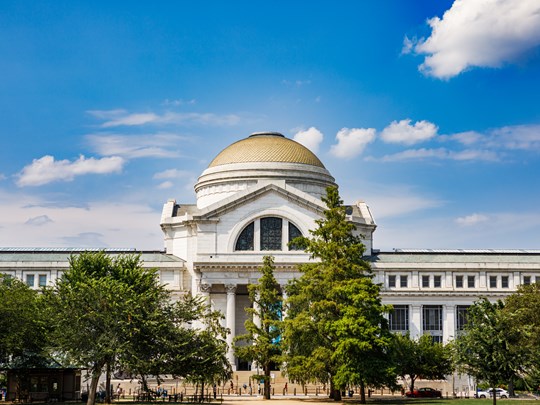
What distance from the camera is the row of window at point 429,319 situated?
344ft

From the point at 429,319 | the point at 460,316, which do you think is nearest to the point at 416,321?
the point at 429,319

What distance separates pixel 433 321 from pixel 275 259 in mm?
21503

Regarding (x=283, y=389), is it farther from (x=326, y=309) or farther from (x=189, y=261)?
(x=189, y=261)

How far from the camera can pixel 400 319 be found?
345 feet

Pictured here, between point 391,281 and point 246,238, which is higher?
Result: point 246,238

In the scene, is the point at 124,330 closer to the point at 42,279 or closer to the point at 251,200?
the point at 251,200

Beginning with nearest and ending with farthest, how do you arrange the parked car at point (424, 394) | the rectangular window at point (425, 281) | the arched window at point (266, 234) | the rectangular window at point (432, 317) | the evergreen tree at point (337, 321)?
the evergreen tree at point (337, 321), the parked car at point (424, 394), the arched window at point (266, 234), the rectangular window at point (432, 317), the rectangular window at point (425, 281)

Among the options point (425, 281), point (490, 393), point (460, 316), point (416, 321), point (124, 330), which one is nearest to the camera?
point (124, 330)

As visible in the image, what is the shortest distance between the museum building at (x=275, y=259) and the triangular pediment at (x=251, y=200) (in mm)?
117

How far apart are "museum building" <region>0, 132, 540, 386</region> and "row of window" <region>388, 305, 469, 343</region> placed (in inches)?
→ 4.7

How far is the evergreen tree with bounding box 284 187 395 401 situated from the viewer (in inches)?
2645

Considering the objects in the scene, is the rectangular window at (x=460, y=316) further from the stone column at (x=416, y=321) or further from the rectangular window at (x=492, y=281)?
the stone column at (x=416, y=321)

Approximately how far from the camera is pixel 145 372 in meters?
67.4

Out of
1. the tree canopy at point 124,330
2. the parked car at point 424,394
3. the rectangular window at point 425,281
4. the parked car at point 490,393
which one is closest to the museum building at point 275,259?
the rectangular window at point 425,281
